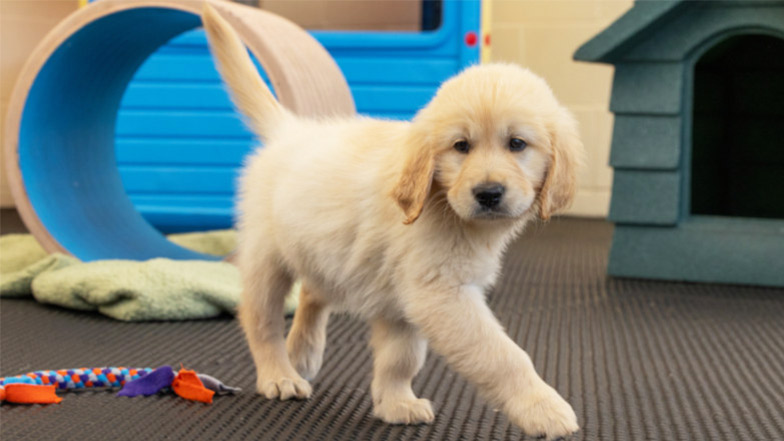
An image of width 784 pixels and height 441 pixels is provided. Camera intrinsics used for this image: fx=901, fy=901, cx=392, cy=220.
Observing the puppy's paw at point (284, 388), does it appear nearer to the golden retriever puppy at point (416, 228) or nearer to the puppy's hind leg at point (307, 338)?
the golden retriever puppy at point (416, 228)

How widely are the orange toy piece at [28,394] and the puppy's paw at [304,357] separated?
51 centimetres

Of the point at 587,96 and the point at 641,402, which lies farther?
the point at 587,96

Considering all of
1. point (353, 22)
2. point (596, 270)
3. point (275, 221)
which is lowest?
point (596, 270)

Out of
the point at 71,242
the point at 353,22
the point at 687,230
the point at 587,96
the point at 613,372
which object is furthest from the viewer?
the point at 587,96

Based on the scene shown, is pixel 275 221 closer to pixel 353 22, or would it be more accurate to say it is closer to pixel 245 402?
pixel 245 402

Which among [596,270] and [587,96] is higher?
[587,96]

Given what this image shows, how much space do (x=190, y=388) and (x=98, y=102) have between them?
6.33 feet

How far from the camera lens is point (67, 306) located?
9.32ft

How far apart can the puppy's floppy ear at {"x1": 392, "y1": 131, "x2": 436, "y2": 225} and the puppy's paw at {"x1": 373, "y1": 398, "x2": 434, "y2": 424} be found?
42 centimetres

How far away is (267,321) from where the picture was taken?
77.3 inches

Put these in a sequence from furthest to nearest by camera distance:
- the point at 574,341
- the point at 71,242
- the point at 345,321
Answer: the point at 71,242, the point at 345,321, the point at 574,341

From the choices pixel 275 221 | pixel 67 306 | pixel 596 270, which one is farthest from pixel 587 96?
pixel 275 221

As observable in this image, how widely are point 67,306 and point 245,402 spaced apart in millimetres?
1182

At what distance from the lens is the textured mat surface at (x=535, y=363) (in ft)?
5.74
